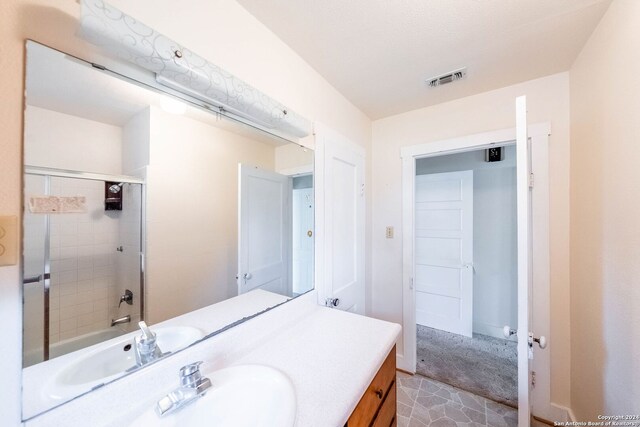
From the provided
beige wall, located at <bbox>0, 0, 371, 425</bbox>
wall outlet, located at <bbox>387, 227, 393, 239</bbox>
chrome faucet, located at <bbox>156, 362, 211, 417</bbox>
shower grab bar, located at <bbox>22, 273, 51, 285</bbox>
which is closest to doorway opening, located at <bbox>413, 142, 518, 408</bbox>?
wall outlet, located at <bbox>387, 227, 393, 239</bbox>

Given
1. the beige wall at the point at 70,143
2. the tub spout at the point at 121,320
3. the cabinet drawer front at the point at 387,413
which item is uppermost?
the beige wall at the point at 70,143

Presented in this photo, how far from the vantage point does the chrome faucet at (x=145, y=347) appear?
69 centimetres

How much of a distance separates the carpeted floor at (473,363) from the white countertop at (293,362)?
1447mm

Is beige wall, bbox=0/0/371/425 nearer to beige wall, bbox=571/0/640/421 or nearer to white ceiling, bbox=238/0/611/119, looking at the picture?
white ceiling, bbox=238/0/611/119

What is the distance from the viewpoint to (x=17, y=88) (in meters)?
0.51

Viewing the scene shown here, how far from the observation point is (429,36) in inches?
46.6

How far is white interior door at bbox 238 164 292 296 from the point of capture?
110cm

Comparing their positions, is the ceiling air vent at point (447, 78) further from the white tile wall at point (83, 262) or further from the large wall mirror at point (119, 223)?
the white tile wall at point (83, 262)

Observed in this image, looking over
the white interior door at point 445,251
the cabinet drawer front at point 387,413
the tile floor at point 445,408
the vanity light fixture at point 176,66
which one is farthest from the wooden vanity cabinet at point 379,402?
the white interior door at point 445,251

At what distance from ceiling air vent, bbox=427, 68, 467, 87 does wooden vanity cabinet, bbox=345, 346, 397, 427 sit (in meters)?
1.67

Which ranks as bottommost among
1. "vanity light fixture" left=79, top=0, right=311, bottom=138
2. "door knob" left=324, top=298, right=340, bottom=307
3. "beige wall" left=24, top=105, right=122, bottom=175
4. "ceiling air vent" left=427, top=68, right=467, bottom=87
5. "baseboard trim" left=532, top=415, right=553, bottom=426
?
"baseboard trim" left=532, top=415, right=553, bottom=426

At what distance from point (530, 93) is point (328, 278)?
1.84 m

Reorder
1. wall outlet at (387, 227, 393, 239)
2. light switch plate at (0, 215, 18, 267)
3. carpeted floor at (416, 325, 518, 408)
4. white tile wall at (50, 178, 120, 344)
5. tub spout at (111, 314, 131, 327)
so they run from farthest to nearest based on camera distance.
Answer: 1. wall outlet at (387, 227, 393, 239)
2. carpeted floor at (416, 325, 518, 408)
3. tub spout at (111, 314, 131, 327)
4. white tile wall at (50, 178, 120, 344)
5. light switch plate at (0, 215, 18, 267)

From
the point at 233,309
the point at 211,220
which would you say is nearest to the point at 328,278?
the point at 233,309
